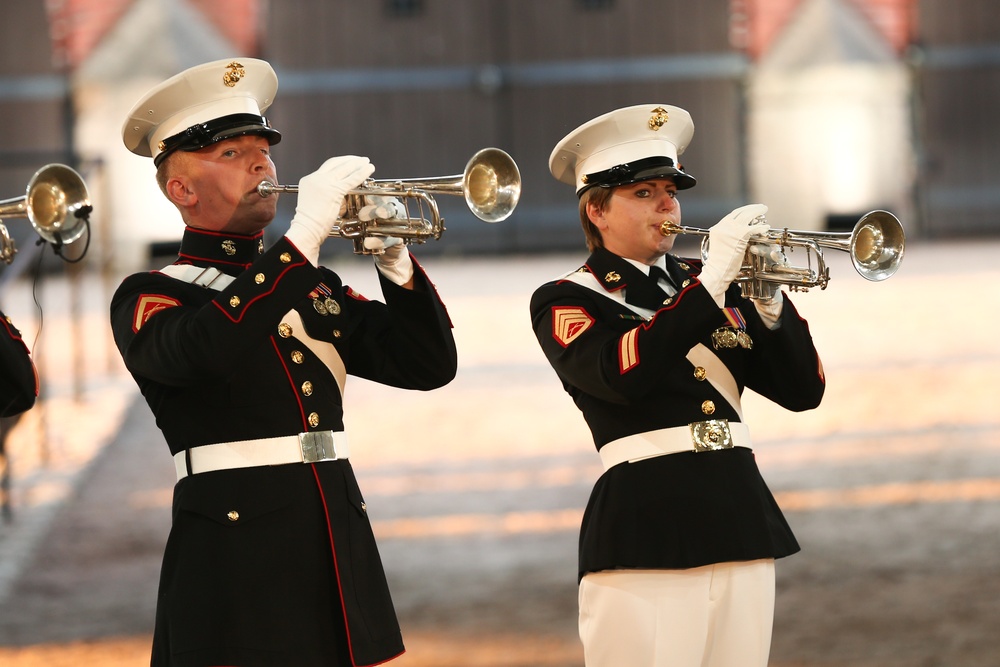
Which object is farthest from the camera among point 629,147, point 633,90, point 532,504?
point 633,90

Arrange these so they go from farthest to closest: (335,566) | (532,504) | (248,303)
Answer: (532,504)
(335,566)
(248,303)

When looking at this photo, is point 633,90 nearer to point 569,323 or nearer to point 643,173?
point 643,173

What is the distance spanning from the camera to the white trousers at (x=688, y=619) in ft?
8.35

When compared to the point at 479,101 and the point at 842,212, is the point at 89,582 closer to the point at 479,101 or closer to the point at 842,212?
the point at 479,101

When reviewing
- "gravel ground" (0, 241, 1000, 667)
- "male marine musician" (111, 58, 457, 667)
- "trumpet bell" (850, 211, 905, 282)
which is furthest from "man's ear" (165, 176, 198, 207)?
"gravel ground" (0, 241, 1000, 667)

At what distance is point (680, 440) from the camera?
2.62 metres

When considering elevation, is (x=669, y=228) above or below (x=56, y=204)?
below

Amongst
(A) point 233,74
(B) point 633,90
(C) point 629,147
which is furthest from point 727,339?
(B) point 633,90

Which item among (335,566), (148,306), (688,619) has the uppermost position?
(148,306)

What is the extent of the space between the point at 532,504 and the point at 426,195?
3.61 m

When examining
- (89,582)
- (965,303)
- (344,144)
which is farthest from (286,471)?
(344,144)

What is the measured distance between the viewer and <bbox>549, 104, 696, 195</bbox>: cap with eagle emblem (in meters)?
2.72

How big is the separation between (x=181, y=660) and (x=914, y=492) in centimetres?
423

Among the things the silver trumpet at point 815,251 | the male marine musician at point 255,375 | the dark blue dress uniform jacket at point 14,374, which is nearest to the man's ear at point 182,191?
the male marine musician at point 255,375
